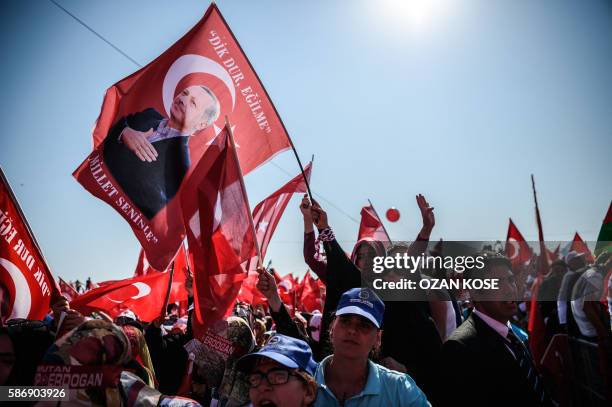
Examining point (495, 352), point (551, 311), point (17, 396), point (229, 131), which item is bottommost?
point (17, 396)

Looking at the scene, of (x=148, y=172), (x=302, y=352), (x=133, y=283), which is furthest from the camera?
(x=133, y=283)

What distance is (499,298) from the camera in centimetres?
324

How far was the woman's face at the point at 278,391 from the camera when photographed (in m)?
2.01

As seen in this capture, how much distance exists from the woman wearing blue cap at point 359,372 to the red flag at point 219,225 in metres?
1.59

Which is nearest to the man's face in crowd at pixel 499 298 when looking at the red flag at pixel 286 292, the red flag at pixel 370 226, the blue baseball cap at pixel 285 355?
the blue baseball cap at pixel 285 355

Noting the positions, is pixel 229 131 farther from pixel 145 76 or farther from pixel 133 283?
pixel 133 283

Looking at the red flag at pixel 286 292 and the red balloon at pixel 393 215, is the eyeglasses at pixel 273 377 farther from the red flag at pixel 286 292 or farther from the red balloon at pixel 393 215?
the red flag at pixel 286 292

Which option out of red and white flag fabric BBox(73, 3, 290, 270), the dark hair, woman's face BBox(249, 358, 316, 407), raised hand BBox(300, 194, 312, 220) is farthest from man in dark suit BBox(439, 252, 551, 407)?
red and white flag fabric BBox(73, 3, 290, 270)

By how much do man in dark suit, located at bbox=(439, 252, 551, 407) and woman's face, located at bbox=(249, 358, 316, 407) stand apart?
1226 mm

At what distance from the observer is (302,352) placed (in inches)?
85.7

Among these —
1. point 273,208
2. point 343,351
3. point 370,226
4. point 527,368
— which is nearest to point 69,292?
point 273,208

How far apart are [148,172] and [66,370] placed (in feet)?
9.25

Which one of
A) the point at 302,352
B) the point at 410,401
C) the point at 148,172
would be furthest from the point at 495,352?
the point at 148,172

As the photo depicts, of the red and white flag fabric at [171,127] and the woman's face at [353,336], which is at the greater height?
the red and white flag fabric at [171,127]
